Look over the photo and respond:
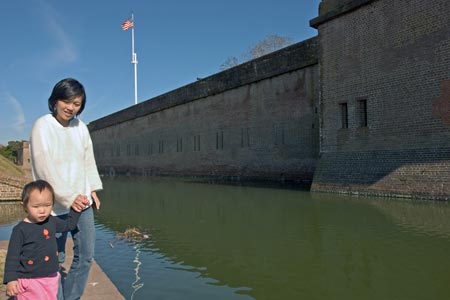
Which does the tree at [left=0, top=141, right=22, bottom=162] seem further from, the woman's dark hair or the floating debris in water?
the woman's dark hair

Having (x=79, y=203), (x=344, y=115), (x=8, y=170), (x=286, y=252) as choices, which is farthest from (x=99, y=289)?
(x=8, y=170)

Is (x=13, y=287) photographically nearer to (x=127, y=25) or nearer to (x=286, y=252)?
(x=286, y=252)

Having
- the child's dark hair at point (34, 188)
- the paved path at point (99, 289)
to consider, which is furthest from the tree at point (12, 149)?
the child's dark hair at point (34, 188)

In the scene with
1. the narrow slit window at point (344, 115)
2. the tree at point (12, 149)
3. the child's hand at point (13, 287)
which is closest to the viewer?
the child's hand at point (13, 287)

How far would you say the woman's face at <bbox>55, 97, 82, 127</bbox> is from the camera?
2541 mm

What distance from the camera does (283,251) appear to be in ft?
17.1

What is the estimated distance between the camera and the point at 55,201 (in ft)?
8.01

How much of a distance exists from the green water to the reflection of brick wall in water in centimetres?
143

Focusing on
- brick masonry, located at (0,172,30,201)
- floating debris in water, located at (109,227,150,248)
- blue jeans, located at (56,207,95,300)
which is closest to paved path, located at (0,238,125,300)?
blue jeans, located at (56,207,95,300)

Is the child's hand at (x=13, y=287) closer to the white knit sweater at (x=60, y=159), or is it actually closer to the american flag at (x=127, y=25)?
the white knit sweater at (x=60, y=159)

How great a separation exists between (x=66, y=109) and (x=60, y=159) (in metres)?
0.31

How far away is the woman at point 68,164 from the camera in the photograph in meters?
2.43

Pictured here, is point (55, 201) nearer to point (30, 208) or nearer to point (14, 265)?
point (30, 208)

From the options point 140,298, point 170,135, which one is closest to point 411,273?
point 140,298
